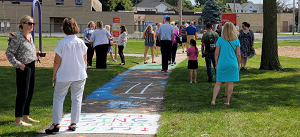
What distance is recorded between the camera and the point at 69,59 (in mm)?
5047

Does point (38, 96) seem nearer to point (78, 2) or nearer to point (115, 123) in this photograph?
point (115, 123)

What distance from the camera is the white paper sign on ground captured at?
533cm

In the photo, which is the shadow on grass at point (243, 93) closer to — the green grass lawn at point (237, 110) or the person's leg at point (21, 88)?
the green grass lawn at point (237, 110)

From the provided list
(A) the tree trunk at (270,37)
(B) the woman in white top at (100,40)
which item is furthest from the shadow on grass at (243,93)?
(B) the woman in white top at (100,40)

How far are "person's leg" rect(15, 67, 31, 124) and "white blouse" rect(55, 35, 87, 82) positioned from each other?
740 mm

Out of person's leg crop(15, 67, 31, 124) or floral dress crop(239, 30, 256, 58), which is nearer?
person's leg crop(15, 67, 31, 124)

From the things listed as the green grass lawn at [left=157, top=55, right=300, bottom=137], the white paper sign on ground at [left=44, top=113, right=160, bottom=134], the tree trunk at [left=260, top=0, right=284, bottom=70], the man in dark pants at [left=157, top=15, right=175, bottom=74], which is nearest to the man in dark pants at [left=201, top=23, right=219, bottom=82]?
the green grass lawn at [left=157, top=55, right=300, bottom=137]

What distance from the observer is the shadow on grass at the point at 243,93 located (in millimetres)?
6945

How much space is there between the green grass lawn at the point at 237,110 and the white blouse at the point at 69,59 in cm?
158

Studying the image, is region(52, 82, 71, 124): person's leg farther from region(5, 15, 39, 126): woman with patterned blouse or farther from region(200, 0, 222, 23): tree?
region(200, 0, 222, 23): tree

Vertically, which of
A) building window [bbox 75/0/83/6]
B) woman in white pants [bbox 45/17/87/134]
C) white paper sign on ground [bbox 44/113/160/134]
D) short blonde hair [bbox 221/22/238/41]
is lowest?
white paper sign on ground [bbox 44/113/160/134]

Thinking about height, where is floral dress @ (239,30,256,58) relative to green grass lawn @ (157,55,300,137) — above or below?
above

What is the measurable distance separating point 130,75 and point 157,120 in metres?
5.80

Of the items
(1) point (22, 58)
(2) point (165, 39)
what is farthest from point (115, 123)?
(2) point (165, 39)
